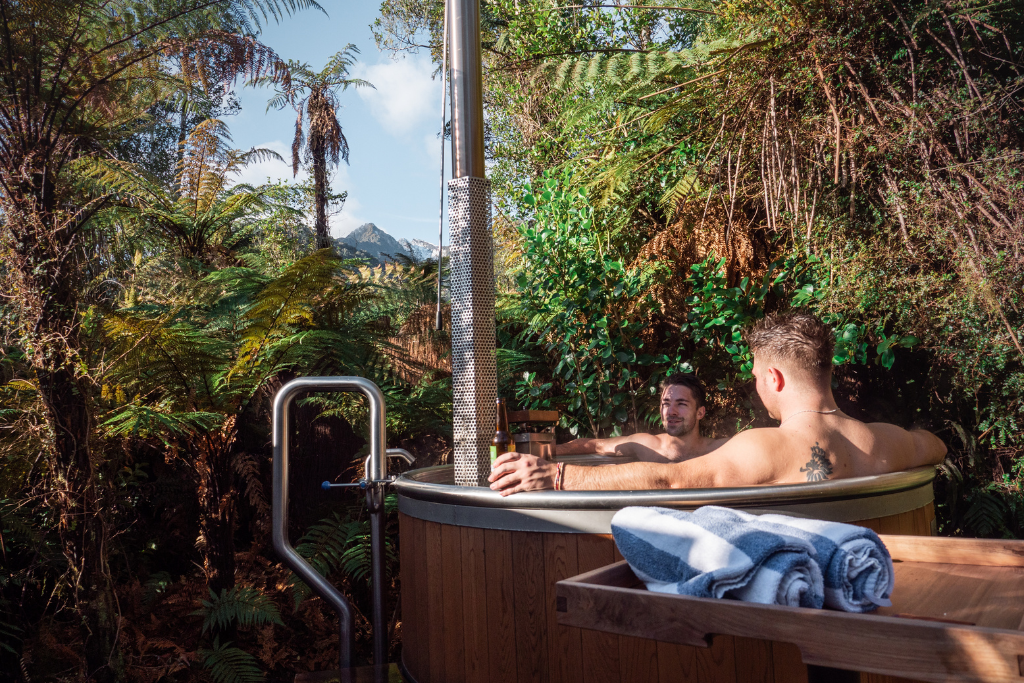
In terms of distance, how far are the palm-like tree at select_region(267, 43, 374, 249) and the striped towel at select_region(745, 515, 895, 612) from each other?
1020 centimetres

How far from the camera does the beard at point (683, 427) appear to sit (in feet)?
11.4

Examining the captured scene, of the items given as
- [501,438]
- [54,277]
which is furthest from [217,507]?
[501,438]

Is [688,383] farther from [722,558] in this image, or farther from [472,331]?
[722,558]

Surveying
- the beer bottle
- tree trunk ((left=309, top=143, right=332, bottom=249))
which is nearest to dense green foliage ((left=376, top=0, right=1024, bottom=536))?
the beer bottle

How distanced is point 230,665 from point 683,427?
2.42 metres

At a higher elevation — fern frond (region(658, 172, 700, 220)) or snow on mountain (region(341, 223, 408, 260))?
snow on mountain (region(341, 223, 408, 260))

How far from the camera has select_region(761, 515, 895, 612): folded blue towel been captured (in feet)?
3.53

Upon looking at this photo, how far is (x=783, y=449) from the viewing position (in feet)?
6.84

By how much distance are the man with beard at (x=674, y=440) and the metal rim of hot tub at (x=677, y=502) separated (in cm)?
135

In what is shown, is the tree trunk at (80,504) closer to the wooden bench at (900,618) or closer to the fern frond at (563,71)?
the wooden bench at (900,618)

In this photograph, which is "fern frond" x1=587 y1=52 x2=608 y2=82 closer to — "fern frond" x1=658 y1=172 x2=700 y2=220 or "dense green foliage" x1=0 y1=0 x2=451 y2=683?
"fern frond" x1=658 y1=172 x2=700 y2=220

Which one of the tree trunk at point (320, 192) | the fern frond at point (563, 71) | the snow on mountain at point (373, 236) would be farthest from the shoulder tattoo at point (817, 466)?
the snow on mountain at point (373, 236)

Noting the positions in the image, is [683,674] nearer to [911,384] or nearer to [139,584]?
[911,384]

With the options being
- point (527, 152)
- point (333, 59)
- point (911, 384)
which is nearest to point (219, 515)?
point (911, 384)
